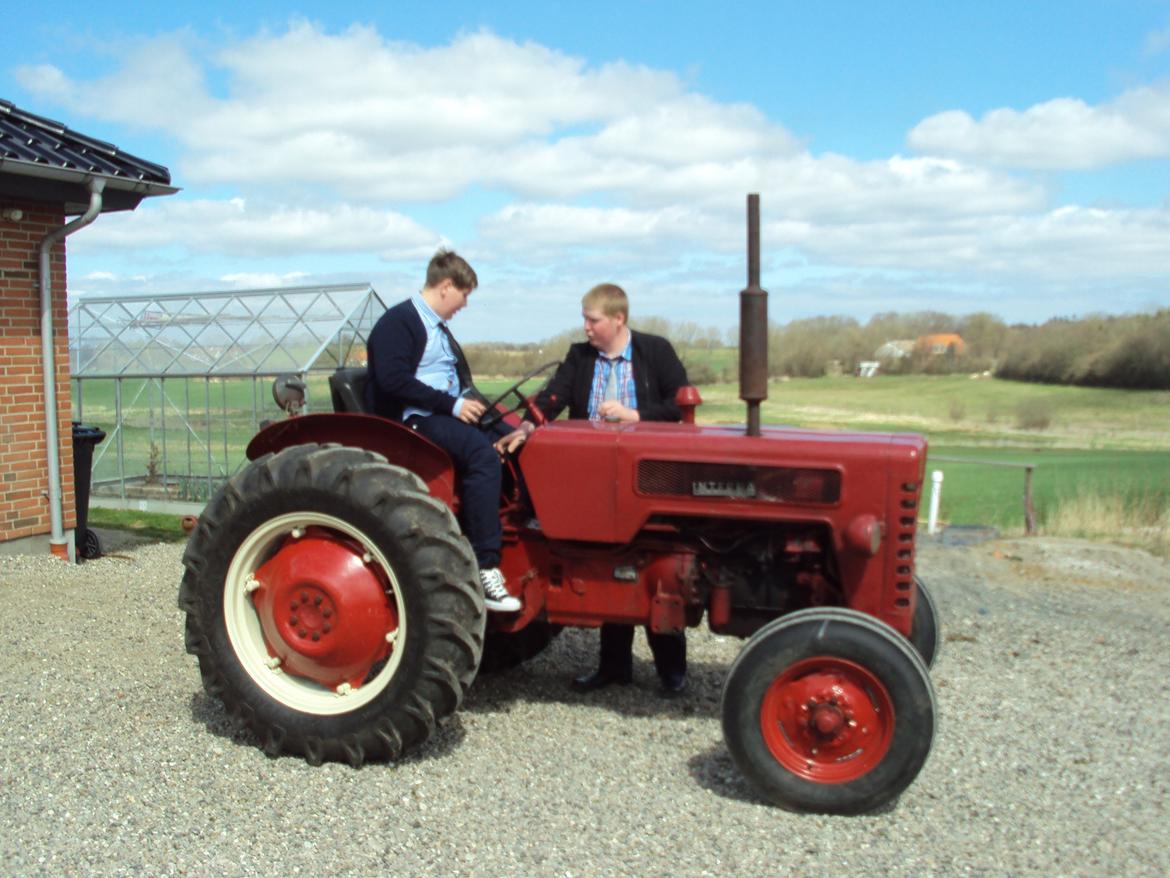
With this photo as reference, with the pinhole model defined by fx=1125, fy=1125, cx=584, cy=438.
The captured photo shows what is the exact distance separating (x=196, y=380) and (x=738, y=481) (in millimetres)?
12080

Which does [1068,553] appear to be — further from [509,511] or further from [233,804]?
[233,804]

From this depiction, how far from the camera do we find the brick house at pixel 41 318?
26.6 feet

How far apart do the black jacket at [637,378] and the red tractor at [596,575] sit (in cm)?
55

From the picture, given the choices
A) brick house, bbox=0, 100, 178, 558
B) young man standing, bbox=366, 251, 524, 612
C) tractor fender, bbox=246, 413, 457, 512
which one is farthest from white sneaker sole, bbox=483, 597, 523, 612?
brick house, bbox=0, 100, 178, 558

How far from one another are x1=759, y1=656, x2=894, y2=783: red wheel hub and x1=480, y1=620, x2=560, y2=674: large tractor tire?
1.57m

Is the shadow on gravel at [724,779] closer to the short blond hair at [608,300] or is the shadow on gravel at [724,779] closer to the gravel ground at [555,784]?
the gravel ground at [555,784]

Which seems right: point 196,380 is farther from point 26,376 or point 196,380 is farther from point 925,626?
point 925,626

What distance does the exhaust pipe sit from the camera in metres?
3.88

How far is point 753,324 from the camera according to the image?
3898 millimetres

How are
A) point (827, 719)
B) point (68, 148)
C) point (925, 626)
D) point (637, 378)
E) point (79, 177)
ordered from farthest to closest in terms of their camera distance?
point (68, 148) → point (79, 177) → point (637, 378) → point (925, 626) → point (827, 719)

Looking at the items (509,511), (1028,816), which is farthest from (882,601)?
(509,511)

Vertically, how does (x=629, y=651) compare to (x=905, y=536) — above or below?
below

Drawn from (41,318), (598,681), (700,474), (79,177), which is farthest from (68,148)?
(700,474)

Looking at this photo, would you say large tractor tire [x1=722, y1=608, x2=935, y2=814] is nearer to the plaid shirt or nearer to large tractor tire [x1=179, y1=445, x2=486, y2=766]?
large tractor tire [x1=179, y1=445, x2=486, y2=766]
